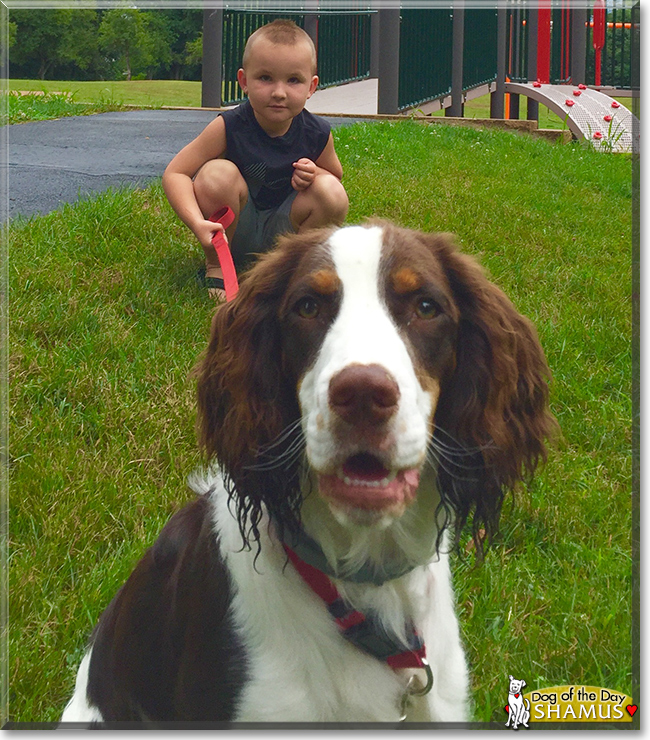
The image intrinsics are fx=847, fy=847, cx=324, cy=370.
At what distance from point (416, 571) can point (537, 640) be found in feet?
2.03

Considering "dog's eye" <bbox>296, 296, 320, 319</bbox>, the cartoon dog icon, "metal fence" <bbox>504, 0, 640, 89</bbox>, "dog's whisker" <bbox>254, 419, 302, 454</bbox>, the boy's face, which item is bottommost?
the cartoon dog icon

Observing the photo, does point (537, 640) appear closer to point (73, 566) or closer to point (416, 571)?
point (416, 571)

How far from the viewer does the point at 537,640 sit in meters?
2.61

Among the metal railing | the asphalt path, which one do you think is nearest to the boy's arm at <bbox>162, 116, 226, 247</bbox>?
the asphalt path

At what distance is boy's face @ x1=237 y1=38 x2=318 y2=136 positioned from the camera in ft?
14.1

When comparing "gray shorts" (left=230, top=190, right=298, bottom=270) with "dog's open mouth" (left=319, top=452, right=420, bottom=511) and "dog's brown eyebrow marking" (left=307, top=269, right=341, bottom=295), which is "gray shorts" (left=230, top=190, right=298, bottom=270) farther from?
"dog's open mouth" (left=319, top=452, right=420, bottom=511)

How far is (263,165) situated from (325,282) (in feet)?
9.47

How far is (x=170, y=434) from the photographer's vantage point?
11.7 feet

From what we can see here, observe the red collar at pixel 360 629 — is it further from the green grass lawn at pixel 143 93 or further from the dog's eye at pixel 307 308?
the green grass lawn at pixel 143 93

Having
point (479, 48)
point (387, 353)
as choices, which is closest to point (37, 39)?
point (387, 353)

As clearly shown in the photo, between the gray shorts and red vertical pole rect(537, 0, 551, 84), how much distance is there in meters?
12.2

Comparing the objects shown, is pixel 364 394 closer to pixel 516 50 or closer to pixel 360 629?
pixel 360 629

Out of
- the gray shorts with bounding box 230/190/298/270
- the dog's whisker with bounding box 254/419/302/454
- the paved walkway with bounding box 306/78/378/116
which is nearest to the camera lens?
the dog's whisker with bounding box 254/419/302/454

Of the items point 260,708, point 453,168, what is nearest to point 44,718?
point 260,708
